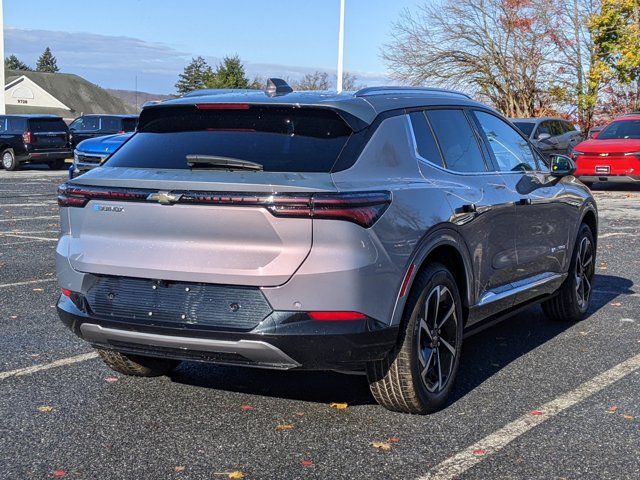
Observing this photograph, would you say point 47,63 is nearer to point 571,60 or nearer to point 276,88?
point 571,60

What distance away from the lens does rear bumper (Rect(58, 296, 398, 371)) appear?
14.4 ft

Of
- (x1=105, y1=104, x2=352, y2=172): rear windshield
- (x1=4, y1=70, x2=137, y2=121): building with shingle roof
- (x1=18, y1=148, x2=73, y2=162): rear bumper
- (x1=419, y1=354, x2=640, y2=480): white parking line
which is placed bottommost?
(x1=4, y1=70, x2=137, y2=121): building with shingle roof

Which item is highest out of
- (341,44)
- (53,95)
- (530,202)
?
(341,44)

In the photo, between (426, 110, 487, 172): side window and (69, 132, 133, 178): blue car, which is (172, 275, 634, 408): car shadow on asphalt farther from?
(69, 132, 133, 178): blue car

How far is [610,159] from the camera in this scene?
69.4 ft

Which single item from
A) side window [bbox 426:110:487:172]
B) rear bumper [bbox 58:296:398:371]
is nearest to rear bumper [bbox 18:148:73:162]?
side window [bbox 426:110:487:172]

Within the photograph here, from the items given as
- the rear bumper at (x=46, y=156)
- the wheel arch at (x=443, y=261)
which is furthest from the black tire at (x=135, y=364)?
the rear bumper at (x=46, y=156)

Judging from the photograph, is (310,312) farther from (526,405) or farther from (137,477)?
(526,405)

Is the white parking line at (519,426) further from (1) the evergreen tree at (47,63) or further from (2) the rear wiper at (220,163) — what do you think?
(1) the evergreen tree at (47,63)

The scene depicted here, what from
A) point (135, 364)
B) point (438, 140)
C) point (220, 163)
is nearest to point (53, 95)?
point (135, 364)

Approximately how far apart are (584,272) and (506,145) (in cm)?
176

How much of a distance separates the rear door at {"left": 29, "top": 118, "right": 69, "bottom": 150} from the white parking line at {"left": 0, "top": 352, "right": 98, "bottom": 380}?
996 inches

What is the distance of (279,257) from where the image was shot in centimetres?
434

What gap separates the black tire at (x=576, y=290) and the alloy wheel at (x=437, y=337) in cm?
231
